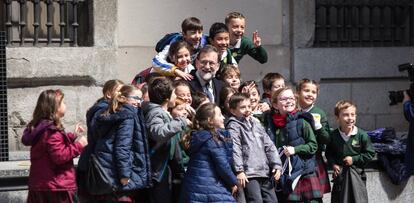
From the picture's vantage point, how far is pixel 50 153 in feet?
31.1

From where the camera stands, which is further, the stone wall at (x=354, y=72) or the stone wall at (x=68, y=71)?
the stone wall at (x=354, y=72)

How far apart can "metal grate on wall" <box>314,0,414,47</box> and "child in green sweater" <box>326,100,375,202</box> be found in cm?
307

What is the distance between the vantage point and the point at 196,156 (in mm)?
9422

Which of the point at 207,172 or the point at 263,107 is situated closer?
the point at 207,172

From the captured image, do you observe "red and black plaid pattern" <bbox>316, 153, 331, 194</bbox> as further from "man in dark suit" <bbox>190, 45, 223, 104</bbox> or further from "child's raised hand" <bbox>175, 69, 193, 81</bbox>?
"child's raised hand" <bbox>175, 69, 193, 81</bbox>

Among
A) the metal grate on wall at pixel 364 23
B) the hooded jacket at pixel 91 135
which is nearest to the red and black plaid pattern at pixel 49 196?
the hooded jacket at pixel 91 135

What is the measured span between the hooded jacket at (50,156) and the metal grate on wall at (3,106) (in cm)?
170

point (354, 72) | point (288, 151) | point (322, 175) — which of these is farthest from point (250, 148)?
point (354, 72)

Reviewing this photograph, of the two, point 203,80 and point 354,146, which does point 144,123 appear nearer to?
point 203,80

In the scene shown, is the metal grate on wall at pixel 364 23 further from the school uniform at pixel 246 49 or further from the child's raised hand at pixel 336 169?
the child's raised hand at pixel 336 169

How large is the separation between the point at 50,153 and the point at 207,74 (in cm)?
153

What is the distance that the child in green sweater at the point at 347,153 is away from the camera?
35.6 ft

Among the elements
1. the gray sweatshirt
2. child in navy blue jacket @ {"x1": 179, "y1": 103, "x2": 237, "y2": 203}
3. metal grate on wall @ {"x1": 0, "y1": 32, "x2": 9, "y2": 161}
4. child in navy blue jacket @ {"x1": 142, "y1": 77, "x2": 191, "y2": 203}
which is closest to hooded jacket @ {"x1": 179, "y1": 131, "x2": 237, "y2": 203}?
child in navy blue jacket @ {"x1": 179, "y1": 103, "x2": 237, "y2": 203}

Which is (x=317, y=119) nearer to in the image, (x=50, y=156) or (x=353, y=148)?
(x=353, y=148)
